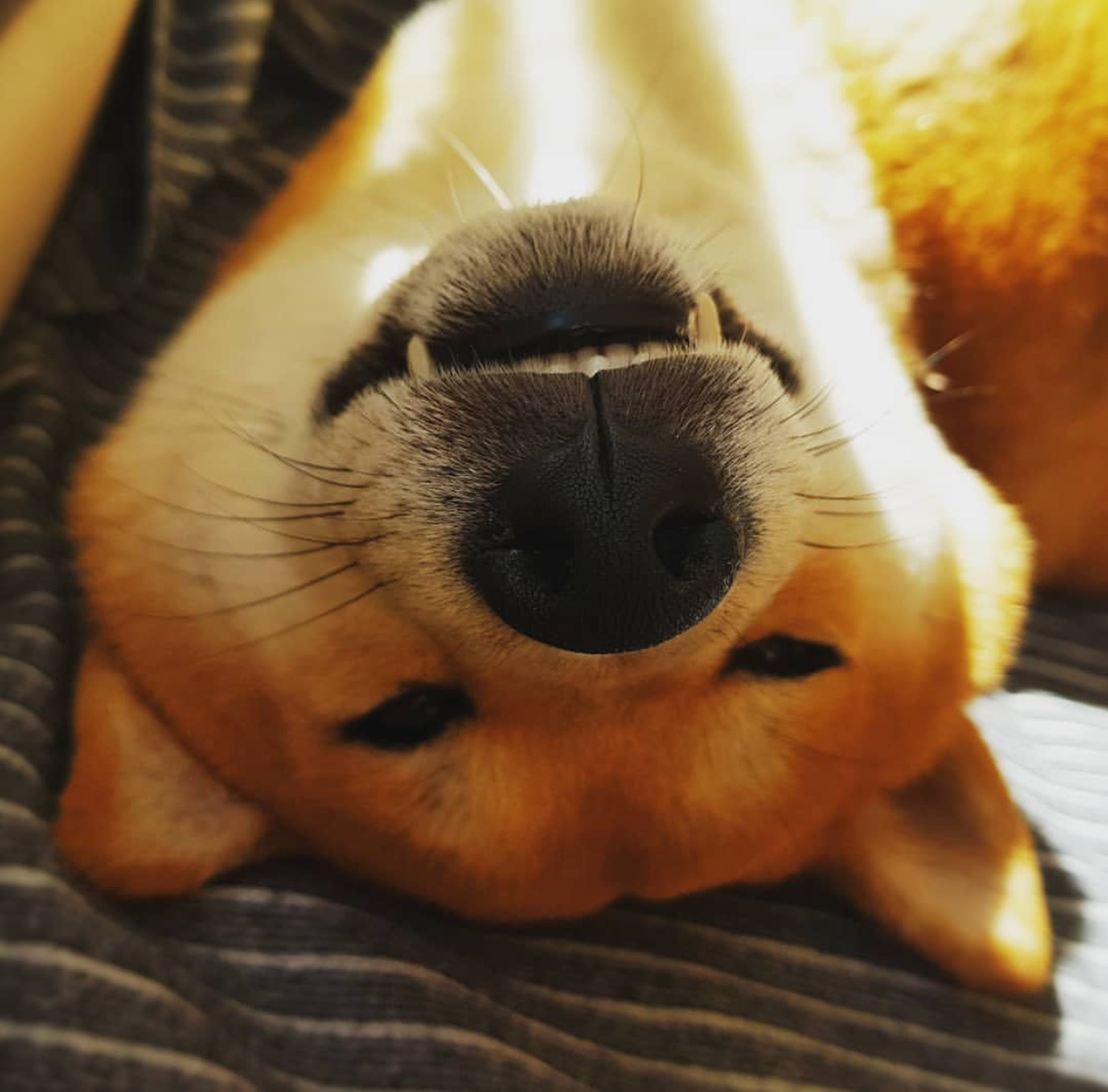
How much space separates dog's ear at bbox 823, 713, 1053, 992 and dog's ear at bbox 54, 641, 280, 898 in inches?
25.8

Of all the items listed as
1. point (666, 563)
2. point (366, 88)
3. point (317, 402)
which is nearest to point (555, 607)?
point (666, 563)

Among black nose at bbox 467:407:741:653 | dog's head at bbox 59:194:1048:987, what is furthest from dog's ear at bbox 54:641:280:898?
black nose at bbox 467:407:741:653

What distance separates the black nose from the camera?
2.54 feet

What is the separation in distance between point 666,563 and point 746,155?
A: 2.33 feet

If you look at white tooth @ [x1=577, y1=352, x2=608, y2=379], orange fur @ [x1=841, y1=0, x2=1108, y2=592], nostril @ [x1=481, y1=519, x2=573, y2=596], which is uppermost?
orange fur @ [x1=841, y1=0, x2=1108, y2=592]

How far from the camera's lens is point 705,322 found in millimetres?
1027

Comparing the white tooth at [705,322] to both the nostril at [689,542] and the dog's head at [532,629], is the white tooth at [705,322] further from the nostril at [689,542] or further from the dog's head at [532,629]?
the nostril at [689,542]

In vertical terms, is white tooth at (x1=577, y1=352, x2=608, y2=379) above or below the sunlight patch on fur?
below

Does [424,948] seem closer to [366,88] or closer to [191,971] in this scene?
[191,971]

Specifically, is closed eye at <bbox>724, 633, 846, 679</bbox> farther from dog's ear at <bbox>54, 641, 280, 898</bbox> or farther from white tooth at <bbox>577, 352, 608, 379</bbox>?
dog's ear at <bbox>54, 641, 280, 898</bbox>

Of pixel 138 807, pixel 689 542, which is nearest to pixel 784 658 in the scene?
pixel 689 542

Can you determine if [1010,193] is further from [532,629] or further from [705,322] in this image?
[532,629]

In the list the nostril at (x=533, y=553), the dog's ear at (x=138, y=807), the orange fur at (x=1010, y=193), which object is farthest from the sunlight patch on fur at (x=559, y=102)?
the dog's ear at (x=138, y=807)

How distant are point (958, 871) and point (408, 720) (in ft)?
2.05
